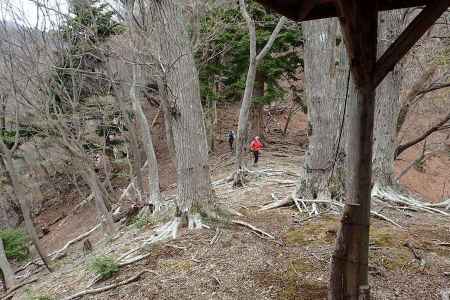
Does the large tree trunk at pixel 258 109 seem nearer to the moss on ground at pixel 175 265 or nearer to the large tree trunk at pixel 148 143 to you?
the large tree trunk at pixel 148 143

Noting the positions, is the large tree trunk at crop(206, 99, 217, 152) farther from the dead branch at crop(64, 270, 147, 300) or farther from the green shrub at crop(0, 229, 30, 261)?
the dead branch at crop(64, 270, 147, 300)

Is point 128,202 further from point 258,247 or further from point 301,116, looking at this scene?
point 301,116

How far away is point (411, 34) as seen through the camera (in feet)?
8.97

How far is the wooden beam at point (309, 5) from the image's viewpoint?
2936mm

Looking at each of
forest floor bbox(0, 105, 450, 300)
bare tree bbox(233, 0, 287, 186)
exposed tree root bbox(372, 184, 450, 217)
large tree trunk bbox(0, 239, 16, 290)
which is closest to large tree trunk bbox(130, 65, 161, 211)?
bare tree bbox(233, 0, 287, 186)

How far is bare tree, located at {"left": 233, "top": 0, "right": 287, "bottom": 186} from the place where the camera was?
8.72 m

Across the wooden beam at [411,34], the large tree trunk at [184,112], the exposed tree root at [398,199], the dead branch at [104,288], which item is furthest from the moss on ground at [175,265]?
the exposed tree root at [398,199]

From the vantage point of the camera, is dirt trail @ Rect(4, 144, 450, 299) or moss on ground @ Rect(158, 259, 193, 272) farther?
moss on ground @ Rect(158, 259, 193, 272)

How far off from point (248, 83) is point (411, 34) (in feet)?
20.9

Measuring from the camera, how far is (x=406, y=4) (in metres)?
3.13

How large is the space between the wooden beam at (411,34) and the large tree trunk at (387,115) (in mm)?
4327

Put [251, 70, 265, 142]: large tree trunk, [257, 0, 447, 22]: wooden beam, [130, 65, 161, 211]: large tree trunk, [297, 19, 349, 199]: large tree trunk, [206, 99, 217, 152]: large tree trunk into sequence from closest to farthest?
[257, 0, 447, 22]: wooden beam → [297, 19, 349, 199]: large tree trunk → [130, 65, 161, 211]: large tree trunk → [251, 70, 265, 142]: large tree trunk → [206, 99, 217, 152]: large tree trunk

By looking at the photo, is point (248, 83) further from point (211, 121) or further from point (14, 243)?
point (14, 243)

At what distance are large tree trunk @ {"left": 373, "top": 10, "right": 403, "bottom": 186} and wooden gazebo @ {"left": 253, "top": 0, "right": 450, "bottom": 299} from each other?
402 cm
